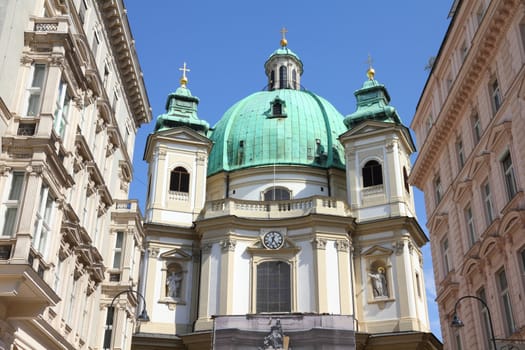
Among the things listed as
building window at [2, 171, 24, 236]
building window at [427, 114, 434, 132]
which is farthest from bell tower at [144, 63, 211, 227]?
building window at [2, 171, 24, 236]

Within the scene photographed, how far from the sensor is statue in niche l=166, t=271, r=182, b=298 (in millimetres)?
46469

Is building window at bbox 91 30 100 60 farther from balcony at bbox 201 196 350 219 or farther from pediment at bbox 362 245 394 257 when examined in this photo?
pediment at bbox 362 245 394 257

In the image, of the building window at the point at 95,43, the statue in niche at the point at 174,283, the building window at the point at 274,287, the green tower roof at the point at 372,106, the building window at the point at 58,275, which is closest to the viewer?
the building window at the point at 58,275

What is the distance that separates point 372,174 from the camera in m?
49.7

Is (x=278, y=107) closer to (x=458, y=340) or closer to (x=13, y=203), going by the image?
(x=458, y=340)

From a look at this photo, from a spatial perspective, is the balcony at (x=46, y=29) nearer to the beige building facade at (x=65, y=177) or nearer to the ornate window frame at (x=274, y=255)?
the beige building facade at (x=65, y=177)

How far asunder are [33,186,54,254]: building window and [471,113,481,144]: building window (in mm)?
15749


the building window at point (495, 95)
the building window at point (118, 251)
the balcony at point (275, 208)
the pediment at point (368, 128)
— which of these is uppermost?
the pediment at point (368, 128)

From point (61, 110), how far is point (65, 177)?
206 centimetres

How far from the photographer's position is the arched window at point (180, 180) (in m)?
50.5

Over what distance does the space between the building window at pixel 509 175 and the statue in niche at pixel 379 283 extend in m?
23.8

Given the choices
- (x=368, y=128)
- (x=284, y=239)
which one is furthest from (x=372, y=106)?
(x=284, y=239)

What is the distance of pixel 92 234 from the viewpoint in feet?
81.5

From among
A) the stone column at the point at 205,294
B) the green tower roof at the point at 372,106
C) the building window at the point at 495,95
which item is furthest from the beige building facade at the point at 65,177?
the green tower roof at the point at 372,106
